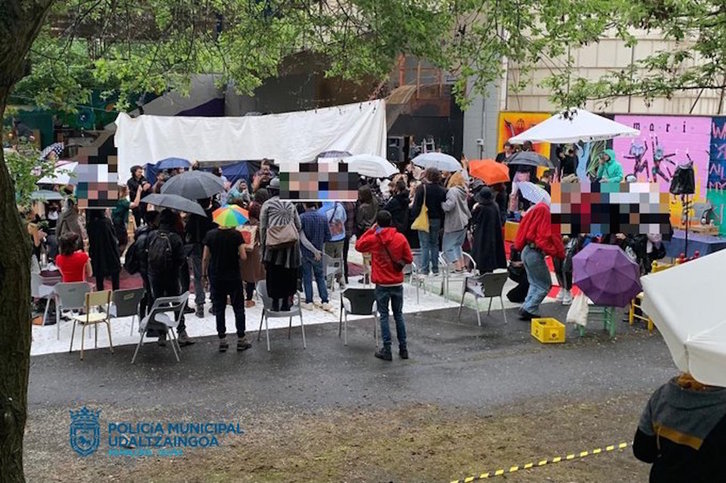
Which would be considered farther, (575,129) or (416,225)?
(575,129)

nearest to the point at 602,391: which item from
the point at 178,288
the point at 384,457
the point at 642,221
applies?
the point at 384,457

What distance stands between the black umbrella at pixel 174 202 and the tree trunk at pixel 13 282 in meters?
5.78

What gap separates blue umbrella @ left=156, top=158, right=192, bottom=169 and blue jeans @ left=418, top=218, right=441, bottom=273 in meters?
7.06

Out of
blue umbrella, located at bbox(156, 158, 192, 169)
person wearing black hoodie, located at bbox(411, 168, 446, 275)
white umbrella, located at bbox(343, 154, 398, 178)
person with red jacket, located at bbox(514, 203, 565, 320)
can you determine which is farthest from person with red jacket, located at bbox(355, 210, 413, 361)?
blue umbrella, located at bbox(156, 158, 192, 169)

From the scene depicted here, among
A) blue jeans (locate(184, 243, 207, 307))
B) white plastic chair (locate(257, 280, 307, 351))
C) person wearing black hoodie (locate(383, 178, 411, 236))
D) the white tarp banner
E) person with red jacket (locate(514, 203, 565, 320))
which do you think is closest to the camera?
white plastic chair (locate(257, 280, 307, 351))

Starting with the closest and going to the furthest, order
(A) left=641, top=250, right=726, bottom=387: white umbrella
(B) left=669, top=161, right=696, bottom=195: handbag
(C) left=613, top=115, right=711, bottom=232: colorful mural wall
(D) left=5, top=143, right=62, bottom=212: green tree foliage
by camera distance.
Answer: (A) left=641, top=250, right=726, bottom=387: white umbrella, (D) left=5, top=143, right=62, bottom=212: green tree foliage, (B) left=669, top=161, right=696, bottom=195: handbag, (C) left=613, top=115, right=711, bottom=232: colorful mural wall

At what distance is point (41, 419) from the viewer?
716 cm

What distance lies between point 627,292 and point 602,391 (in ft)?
6.93

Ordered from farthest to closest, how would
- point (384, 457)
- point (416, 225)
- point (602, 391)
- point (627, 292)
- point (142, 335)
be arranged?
point (416, 225) < point (627, 292) < point (142, 335) < point (602, 391) < point (384, 457)

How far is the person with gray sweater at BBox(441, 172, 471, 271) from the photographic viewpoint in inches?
521

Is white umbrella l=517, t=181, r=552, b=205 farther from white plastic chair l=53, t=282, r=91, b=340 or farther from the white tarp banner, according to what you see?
white plastic chair l=53, t=282, r=91, b=340

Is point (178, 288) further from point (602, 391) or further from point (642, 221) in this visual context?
point (642, 221)

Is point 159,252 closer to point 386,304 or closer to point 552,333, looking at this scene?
point 386,304

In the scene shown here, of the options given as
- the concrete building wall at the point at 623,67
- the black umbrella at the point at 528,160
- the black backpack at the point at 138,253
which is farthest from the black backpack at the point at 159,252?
the concrete building wall at the point at 623,67
